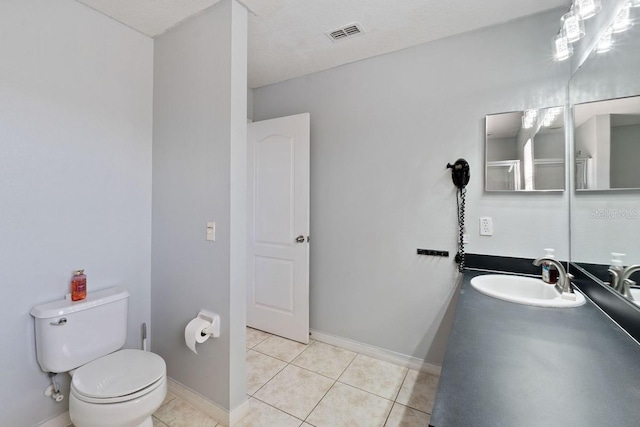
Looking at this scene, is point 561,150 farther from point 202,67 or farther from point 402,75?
point 202,67

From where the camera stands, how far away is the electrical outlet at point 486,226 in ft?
6.22

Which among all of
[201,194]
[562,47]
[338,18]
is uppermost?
[338,18]

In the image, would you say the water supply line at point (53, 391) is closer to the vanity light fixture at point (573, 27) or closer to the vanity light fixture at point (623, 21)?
the vanity light fixture at point (623, 21)

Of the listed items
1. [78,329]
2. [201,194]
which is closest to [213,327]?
[78,329]

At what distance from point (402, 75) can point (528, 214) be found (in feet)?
4.46

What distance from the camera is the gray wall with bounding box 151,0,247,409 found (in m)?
1.66

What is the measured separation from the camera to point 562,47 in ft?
5.16

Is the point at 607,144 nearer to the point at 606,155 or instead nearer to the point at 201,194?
the point at 606,155

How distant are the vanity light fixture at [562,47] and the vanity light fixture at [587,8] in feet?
0.48

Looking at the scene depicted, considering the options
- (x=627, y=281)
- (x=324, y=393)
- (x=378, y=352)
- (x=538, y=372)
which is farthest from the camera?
(x=378, y=352)

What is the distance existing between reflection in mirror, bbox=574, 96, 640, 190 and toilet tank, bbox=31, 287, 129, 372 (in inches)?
105

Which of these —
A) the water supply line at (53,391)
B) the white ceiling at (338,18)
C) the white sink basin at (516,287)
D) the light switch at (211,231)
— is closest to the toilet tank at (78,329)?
the water supply line at (53,391)

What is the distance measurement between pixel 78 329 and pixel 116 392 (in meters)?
0.48

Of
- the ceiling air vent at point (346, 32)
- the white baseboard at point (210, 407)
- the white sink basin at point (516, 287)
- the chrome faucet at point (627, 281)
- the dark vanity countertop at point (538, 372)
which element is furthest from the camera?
the ceiling air vent at point (346, 32)
